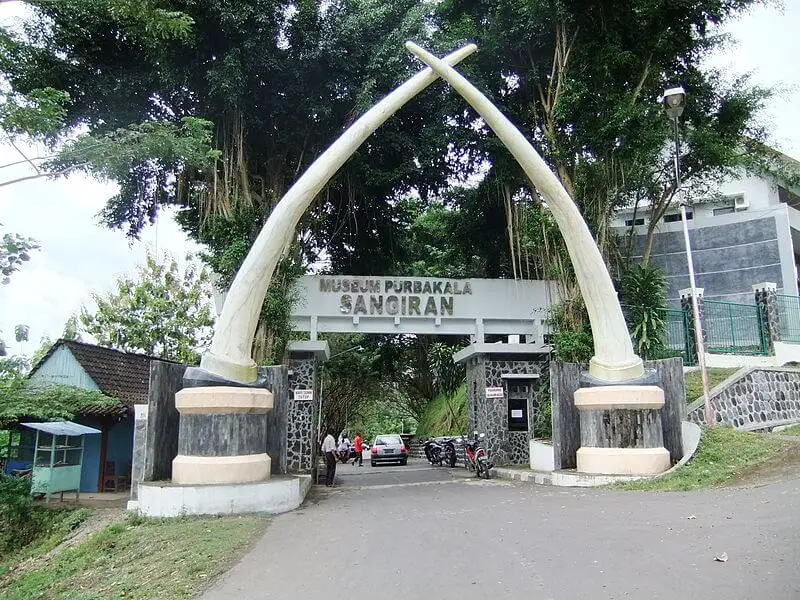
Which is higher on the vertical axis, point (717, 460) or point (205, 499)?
point (717, 460)

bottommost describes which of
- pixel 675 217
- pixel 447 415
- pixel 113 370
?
pixel 447 415

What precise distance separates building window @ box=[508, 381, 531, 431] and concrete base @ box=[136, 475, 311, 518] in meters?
8.05

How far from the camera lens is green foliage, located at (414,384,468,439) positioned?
25781mm

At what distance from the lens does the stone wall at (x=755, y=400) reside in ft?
43.8

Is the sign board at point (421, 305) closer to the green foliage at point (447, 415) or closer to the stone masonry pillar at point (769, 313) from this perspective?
the stone masonry pillar at point (769, 313)

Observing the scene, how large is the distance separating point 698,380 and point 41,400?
1374 cm

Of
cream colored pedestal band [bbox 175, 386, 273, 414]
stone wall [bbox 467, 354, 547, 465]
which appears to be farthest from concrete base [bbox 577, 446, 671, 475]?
cream colored pedestal band [bbox 175, 386, 273, 414]

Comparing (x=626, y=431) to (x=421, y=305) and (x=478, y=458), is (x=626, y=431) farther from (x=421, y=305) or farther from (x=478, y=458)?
(x=421, y=305)

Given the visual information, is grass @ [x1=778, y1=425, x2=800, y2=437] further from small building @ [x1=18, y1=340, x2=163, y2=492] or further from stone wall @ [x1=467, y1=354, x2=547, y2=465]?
small building @ [x1=18, y1=340, x2=163, y2=492]

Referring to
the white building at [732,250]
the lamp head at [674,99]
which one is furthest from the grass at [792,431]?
the lamp head at [674,99]

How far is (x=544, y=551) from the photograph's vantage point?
5984 mm

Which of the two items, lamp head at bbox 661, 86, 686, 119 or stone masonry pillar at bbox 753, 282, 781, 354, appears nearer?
lamp head at bbox 661, 86, 686, 119

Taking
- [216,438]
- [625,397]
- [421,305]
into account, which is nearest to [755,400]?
[625,397]

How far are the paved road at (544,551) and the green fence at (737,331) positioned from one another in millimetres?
8067
